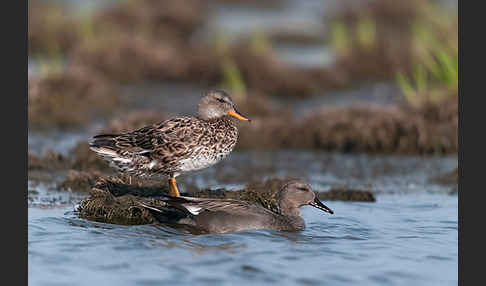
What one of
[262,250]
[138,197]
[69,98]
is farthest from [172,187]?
[69,98]

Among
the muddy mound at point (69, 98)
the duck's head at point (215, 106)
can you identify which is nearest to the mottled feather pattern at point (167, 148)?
the duck's head at point (215, 106)

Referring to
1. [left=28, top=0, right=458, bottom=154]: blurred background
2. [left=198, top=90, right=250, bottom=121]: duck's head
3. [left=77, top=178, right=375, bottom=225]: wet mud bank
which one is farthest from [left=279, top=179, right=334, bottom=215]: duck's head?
[left=28, top=0, right=458, bottom=154]: blurred background

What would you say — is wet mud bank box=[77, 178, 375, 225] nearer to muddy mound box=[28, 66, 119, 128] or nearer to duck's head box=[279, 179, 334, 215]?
duck's head box=[279, 179, 334, 215]

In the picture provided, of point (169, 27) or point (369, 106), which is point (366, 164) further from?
point (169, 27)

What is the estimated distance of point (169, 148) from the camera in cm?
829

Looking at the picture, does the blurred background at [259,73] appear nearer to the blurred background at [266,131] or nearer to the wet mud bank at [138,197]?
the blurred background at [266,131]

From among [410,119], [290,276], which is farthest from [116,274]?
[410,119]

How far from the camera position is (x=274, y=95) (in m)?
16.9

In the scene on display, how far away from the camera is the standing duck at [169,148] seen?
830 cm

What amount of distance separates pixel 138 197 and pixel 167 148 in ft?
1.90

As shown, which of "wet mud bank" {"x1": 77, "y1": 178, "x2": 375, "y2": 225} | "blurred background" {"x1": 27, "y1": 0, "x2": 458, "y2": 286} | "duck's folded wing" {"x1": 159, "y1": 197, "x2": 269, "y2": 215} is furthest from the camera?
"wet mud bank" {"x1": 77, "y1": 178, "x2": 375, "y2": 225}

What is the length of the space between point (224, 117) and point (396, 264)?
2.53 m

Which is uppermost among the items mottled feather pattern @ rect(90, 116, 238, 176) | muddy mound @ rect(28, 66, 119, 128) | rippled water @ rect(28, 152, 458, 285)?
muddy mound @ rect(28, 66, 119, 128)

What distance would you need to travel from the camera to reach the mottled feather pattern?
8297 mm
